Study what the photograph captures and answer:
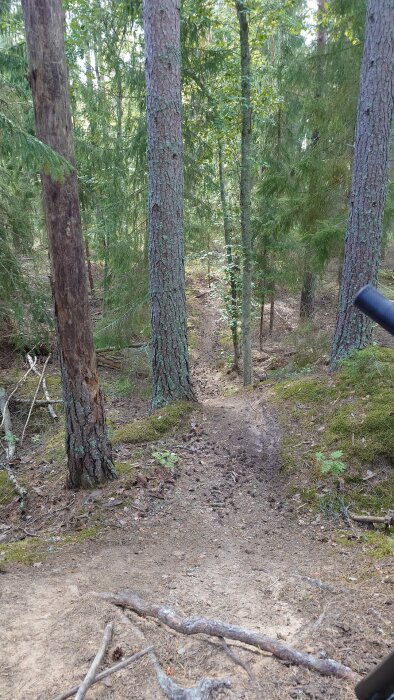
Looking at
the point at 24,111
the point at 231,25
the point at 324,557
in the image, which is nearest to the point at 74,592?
the point at 324,557

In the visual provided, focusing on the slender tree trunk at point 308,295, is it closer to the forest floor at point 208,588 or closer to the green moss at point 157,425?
the green moss at point 157,425

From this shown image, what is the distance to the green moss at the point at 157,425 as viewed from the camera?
20.8ft

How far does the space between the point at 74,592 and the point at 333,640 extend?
199 centimetres

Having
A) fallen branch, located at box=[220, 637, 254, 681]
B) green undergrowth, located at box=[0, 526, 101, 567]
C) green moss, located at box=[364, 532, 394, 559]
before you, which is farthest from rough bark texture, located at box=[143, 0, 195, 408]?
fallen branch, located at box=[220, 637, 254, 681]

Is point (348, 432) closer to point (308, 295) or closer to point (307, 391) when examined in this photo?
point (307, 391)

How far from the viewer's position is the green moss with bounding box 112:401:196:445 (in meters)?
6.34

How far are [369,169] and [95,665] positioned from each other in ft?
21.4

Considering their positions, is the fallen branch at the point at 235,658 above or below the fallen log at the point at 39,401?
above

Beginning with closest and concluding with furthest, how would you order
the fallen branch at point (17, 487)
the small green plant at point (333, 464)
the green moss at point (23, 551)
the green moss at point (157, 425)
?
1. the green moss at point (23, 551)
2. the small green plant at point (333, 464)
3. the fallen branch at point (17, 487)
4. the green moss at point (157, 425)

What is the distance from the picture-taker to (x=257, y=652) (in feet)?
8.41

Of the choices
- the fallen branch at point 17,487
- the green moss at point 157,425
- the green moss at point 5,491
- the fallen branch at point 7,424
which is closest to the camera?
the fallen branch at point 17,487

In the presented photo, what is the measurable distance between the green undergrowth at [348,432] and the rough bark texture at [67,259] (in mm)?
2535

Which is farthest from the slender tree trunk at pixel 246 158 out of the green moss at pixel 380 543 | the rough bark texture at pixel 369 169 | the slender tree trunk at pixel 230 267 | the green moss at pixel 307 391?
the green moss at pixel 380 543

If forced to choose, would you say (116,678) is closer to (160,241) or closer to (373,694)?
(373,694)
